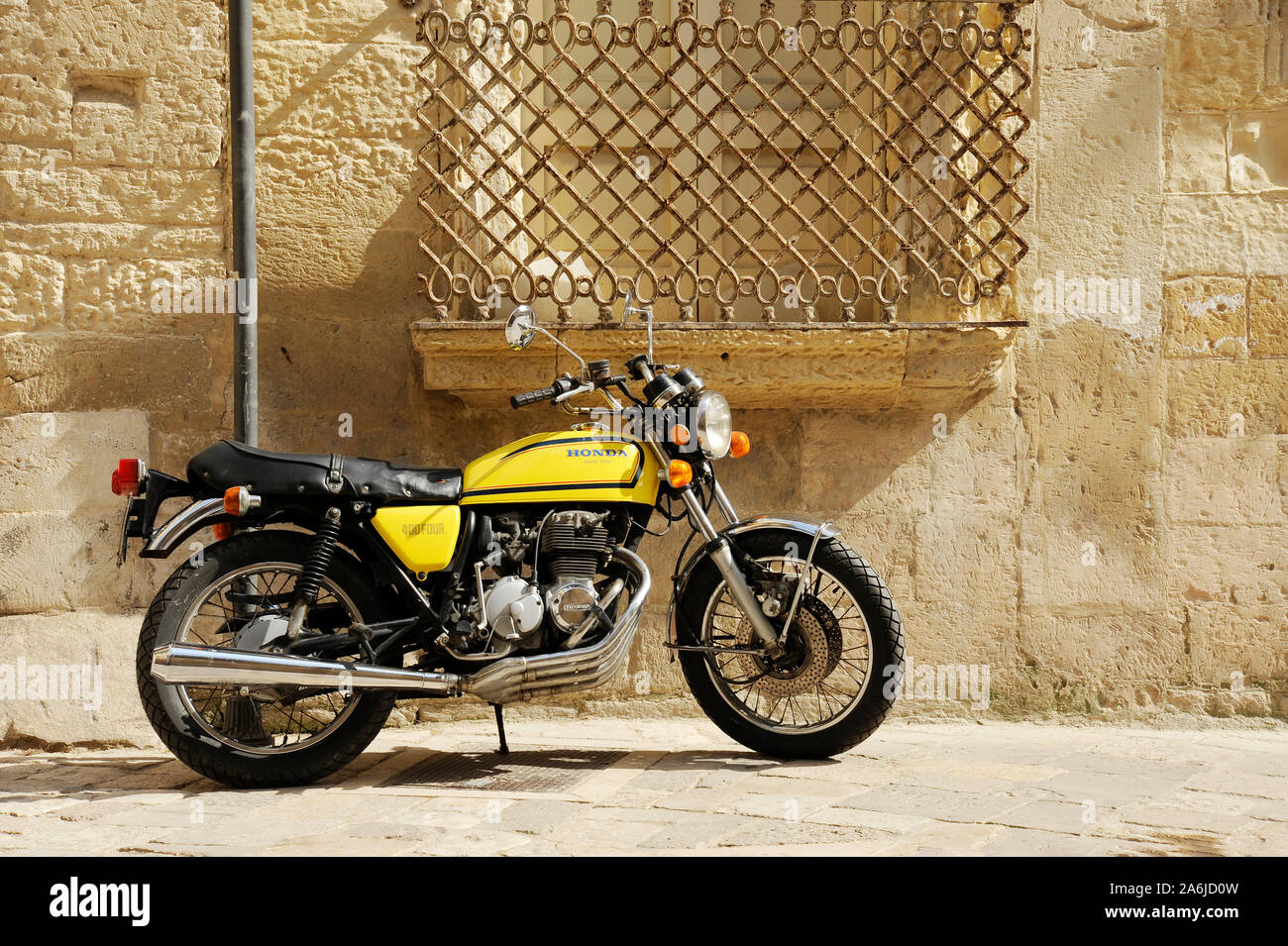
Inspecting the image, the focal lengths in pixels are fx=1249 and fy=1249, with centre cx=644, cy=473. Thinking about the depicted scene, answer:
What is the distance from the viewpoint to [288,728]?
13.5 ft

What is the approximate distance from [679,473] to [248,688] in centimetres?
140

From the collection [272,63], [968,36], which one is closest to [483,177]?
[272,63]

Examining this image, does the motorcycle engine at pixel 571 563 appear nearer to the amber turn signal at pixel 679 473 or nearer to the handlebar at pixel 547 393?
the amber turn signal at pixel 679 473

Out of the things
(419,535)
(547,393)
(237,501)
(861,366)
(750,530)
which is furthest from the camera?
(861,366)

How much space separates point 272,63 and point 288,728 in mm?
2352

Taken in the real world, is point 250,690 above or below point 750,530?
below

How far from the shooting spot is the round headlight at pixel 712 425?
12.6 feet

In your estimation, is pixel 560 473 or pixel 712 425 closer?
pixel 560 473

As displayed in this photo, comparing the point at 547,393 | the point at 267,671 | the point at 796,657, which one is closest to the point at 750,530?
the point at 796,657

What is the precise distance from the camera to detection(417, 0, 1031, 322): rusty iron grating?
14.4 feet

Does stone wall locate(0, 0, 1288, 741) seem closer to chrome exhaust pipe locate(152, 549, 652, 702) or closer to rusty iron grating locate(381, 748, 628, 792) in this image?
rusty iron grating locate(381, 748, 628, 792)

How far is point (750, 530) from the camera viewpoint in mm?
3912

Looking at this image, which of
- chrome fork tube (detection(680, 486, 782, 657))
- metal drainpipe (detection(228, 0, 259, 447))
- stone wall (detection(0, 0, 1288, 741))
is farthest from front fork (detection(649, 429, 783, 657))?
metal drainpipe (detection(228, 0, 259, 447))

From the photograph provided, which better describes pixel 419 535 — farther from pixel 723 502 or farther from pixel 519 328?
pixel 723 502
